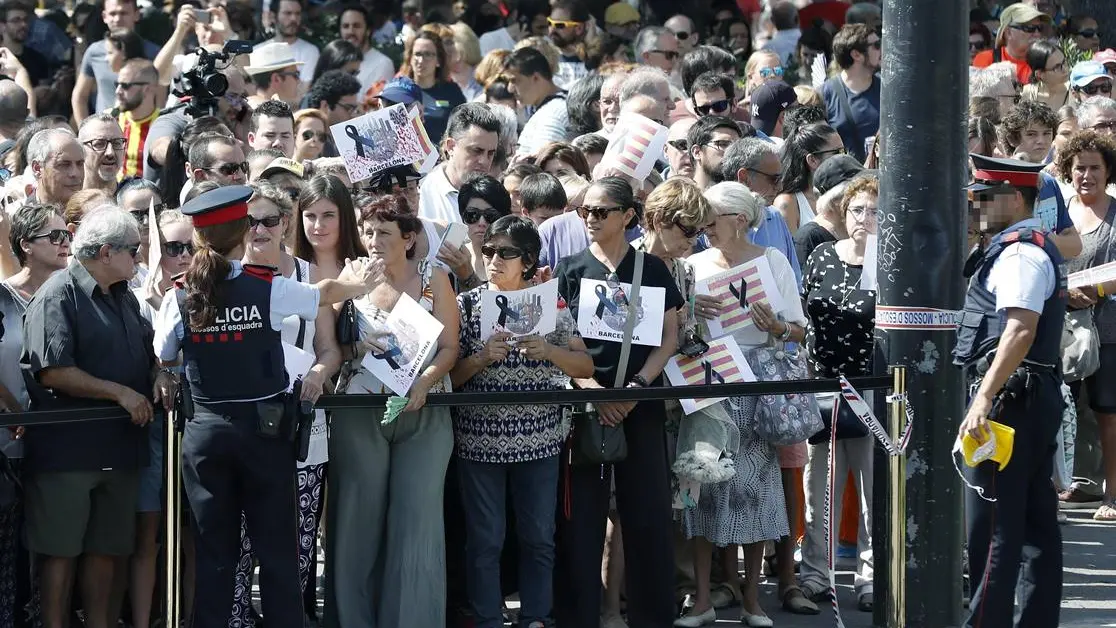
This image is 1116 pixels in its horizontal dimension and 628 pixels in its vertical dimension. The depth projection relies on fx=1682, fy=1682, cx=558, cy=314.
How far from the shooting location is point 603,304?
7.14m

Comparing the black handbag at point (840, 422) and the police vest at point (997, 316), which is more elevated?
the police vest at point (997, 316)

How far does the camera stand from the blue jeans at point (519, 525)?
23.2 feet

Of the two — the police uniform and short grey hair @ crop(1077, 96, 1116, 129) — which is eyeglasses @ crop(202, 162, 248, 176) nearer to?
the police uniform

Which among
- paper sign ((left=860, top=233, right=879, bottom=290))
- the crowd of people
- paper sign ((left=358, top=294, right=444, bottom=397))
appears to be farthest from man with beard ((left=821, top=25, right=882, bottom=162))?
paper sign ((left=358, top=294, right=444, bottom=397))

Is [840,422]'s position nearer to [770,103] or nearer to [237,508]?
[237,508]

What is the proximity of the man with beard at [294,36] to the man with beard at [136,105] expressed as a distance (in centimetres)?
271

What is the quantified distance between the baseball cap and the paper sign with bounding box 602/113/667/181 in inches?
123

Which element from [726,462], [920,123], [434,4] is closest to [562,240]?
[726,462]

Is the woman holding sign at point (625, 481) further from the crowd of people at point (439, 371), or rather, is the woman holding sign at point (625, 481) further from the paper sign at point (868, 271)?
the paper sign at point (868, 271)

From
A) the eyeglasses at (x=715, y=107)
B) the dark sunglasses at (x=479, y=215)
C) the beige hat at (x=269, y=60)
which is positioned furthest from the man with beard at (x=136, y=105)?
the dark sunglasses at (x=479, y=215)

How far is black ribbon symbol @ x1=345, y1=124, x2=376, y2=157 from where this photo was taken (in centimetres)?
850

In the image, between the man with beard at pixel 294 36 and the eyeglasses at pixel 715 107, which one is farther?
the man with beard at pixel 294 36

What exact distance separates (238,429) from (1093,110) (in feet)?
22.9

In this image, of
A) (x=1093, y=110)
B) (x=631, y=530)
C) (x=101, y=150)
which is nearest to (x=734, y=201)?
(x=631, y=530)
